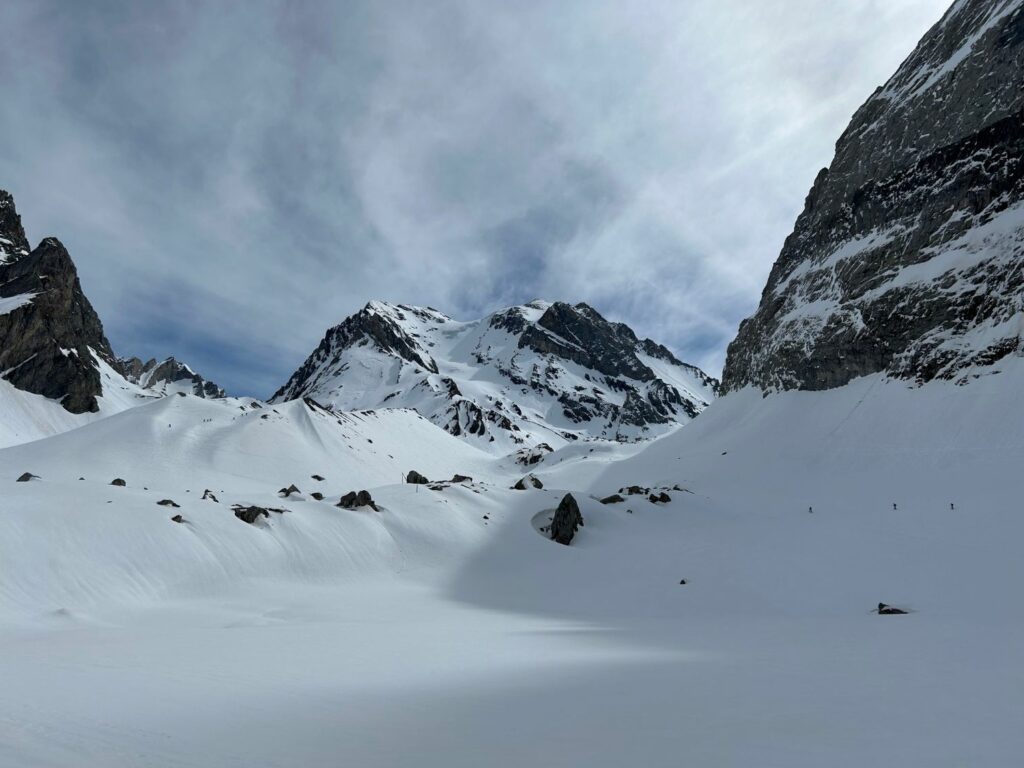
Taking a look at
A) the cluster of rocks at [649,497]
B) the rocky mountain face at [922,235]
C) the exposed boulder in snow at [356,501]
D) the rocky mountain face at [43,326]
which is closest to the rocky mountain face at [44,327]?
the rocky mountain face at [43,326]

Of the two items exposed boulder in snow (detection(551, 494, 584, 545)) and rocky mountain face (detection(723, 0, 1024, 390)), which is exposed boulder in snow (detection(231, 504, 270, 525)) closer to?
exposed boulder in snow (detection(551, 494, 584, 545))

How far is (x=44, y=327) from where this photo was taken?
113 metres

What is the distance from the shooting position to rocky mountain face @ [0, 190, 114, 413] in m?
106

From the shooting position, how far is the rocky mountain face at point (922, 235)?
48.7 m

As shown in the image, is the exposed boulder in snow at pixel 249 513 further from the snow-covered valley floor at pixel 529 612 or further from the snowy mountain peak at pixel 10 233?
the snowy mountain peak at pixel 10 233

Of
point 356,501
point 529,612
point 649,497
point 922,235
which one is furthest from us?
point 922,235

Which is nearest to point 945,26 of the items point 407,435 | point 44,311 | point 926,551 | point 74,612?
point 926,551

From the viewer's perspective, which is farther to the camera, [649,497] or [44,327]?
[44,327]

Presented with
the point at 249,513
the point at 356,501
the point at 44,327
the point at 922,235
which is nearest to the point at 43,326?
the point at 44,327

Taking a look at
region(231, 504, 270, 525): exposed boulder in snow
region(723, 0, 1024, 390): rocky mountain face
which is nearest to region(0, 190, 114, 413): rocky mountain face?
region(231, 504, 270, 525): exposed boulder in snow

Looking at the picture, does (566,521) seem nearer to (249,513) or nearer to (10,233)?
(249,513)

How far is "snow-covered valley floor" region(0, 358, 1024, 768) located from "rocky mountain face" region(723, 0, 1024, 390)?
235 inches

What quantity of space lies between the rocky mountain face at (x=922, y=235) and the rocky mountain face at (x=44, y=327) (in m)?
133

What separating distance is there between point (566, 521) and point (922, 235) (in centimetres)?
5585
